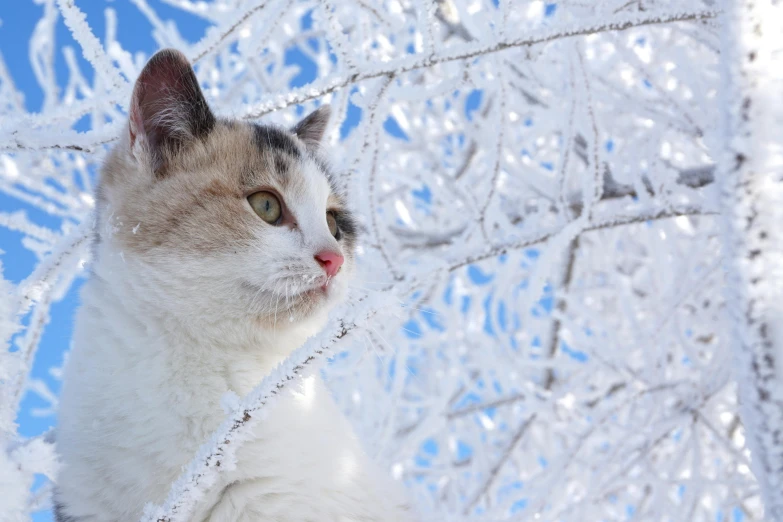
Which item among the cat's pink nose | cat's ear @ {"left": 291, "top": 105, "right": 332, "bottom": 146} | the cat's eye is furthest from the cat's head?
cat's ear @ {"left": 291, "top": 105, "right": 332, "bottom": 146}

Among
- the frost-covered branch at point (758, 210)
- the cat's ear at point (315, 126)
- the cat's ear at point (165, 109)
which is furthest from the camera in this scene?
the cat's ear at point (315, 126)

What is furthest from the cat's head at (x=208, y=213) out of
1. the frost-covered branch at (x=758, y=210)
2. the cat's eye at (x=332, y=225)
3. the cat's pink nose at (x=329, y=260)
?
Answer: the frost-covered branch at (x=758, y=210)

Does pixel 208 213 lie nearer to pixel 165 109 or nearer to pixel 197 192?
pixel 197 192

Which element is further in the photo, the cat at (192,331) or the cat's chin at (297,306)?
the cat's chin at (297,306)

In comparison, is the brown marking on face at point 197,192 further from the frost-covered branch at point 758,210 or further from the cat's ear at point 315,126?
the frost-covered branch at point 758,210

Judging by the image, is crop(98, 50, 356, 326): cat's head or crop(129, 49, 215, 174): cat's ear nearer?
crop(98, 50, 356, 326): cat's head

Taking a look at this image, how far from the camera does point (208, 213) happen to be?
4.49ft

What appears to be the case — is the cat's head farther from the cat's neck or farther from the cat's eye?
the cat's eye

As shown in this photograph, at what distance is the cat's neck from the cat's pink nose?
0.44 ft

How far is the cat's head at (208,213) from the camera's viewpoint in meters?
1.31

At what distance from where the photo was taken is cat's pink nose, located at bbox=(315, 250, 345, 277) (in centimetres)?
134

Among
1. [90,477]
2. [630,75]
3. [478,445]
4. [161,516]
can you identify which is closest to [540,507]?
[478,445]

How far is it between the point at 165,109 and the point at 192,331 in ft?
1.78

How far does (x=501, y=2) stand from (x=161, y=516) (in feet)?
4.07
